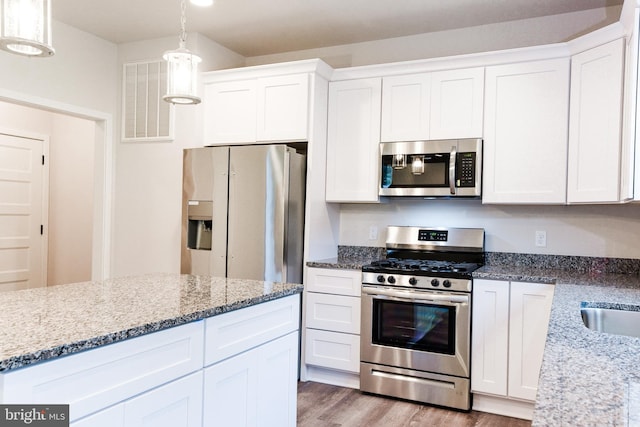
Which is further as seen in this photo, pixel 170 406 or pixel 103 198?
pixel 103 198

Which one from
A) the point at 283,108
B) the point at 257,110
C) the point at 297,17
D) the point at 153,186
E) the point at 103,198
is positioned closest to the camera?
the point at 297,17

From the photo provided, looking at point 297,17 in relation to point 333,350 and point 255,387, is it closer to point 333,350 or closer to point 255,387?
point 333,350

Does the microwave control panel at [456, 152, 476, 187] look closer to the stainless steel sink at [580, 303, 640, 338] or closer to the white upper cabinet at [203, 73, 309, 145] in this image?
the white upper cabinet at [203, 73, 309, 145]

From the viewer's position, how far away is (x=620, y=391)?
3.22 feet

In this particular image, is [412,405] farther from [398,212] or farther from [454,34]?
[454,34]

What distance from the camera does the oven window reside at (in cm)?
320

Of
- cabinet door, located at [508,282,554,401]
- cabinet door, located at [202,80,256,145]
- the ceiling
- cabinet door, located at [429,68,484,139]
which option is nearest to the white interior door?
the ceiling

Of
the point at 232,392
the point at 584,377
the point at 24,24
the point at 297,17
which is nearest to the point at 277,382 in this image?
the point at 232,392

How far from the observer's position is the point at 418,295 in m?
3.24

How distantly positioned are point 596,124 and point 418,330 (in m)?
1.69

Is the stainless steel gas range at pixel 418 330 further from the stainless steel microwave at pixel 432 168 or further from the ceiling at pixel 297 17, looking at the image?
the ceiling at pixel 297 17

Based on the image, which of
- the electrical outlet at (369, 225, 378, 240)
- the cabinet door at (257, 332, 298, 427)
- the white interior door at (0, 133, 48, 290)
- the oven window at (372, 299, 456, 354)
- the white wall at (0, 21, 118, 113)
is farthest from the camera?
the white interior door at (0, 133, 48, 290)

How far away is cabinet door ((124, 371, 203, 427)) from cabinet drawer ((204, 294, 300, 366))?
0.12 meters

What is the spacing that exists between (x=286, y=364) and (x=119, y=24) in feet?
10.1
